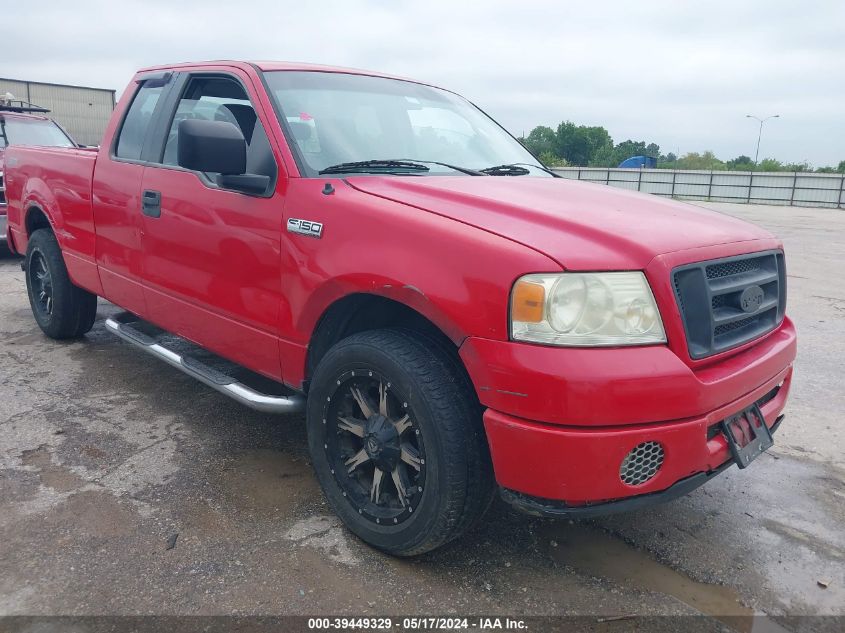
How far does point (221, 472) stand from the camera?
3303mm

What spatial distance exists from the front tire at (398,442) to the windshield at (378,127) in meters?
0.91

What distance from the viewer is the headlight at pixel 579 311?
210 cm

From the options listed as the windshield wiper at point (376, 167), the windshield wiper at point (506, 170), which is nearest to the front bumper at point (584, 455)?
the windshield wiper at point (376, 167)

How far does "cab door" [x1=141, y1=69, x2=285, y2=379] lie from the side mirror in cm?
17

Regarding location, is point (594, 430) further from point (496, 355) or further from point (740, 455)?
point (740, 455)

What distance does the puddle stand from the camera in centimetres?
238

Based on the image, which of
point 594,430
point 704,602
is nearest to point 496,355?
point 594,430

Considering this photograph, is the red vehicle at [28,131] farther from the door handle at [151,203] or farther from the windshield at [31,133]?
the door handle at [151,203]

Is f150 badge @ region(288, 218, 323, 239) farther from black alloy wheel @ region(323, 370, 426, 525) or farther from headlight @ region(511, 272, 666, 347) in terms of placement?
headlight @ region(511, 272, 666, 347)

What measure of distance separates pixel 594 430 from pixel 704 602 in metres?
0.89

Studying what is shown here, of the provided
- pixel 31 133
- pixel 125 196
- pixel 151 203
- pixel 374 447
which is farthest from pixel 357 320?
pixel 31 133

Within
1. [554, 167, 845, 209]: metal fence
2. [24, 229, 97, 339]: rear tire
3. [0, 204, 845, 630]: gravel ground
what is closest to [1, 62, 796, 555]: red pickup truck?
[0, 204, 845, 630]: gravel ground

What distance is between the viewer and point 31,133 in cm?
1010

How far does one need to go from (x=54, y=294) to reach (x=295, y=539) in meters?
3.32
